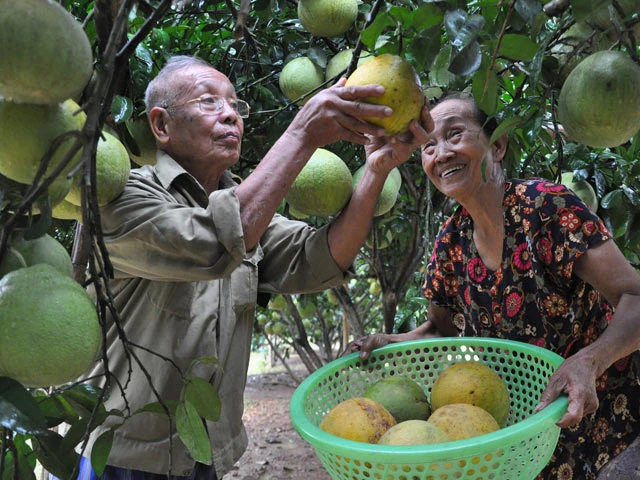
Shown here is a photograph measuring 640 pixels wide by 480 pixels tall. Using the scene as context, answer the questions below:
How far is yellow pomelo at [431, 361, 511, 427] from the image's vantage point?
58.1 inches

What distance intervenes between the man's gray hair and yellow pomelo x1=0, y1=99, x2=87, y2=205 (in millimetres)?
1024

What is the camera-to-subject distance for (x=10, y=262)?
0.91 m

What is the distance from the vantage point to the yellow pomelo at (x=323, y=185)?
5.98ft

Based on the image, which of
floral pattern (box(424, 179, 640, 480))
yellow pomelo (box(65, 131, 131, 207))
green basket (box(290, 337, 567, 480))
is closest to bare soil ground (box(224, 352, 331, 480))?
floral pattern (box(424, 179, 640, 480))

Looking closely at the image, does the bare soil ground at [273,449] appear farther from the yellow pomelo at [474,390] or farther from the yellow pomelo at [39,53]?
the yellow pomelo at [39,53]

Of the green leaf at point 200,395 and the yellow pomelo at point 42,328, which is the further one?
the green leaf at point 200,395

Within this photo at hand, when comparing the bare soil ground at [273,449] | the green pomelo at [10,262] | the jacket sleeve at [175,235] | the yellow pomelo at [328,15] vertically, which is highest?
the yellow pomelo at [328,15]

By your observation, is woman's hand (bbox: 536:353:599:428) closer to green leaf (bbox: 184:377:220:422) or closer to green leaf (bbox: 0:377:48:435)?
green leaf (bbox: 184:377:220:422)

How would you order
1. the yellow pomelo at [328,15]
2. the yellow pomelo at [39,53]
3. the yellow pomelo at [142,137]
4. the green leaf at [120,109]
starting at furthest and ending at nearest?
the yellow pomelo at [328,15]
the yellow pomelo at [142,137]
the green leaf at [120,109]
the yellow pomelo at [39,53]

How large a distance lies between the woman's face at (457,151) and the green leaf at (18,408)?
145 centimetres

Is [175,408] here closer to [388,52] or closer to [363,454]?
[363,454]

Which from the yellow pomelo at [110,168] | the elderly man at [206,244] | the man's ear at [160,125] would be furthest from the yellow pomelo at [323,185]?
the yellow pomelo at [110,168]

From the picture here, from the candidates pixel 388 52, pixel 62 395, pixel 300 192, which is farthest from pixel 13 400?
pixel 300 192

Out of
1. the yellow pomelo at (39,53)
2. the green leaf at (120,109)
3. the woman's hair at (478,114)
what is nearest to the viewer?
the yellow pomelo at (39,53)
